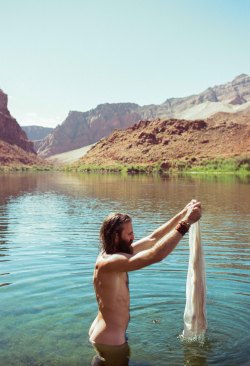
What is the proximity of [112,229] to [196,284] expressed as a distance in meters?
2.00

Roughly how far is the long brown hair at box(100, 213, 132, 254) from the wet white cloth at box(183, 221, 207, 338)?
1567 millimetres

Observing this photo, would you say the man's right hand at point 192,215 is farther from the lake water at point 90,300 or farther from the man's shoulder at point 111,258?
the lake water at point 90,300

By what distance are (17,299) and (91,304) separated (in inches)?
67.2

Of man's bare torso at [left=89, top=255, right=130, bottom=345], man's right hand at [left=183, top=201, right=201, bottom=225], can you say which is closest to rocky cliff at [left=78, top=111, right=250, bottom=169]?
man's bare torso at [left=89, top=255, right=130, bottom=345]

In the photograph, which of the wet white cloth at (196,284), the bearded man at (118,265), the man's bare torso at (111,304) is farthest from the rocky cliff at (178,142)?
the man's bare torso at (111,304)

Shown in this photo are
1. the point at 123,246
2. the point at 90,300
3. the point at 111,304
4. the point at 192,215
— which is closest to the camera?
the point at 192,215

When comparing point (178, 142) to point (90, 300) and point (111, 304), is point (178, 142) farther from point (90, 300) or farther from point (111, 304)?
point (111, 304)

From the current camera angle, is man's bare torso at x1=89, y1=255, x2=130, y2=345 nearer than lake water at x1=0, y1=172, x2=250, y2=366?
Yes

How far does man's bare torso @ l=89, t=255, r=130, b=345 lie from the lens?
6844 millimetres

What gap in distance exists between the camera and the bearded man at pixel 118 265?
19.8 feet

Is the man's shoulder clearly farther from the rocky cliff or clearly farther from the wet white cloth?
the rocky cliff

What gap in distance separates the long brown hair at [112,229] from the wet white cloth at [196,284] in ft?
5.14

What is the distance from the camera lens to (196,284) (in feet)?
25.5

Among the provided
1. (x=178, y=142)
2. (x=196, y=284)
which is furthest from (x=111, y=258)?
(x=178, y=142)
